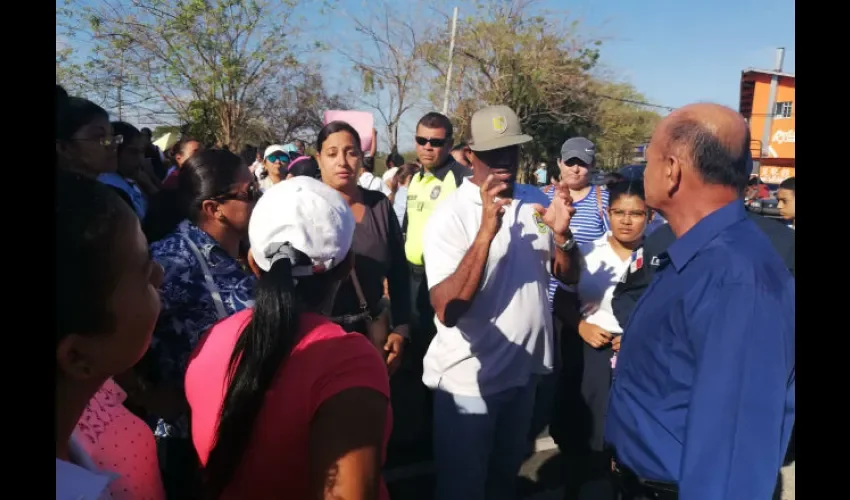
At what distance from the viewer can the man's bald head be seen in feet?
5.14

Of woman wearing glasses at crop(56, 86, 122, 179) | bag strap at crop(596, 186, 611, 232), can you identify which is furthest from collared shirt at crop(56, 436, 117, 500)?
bag strap at crop(596, 186, 611, 232)

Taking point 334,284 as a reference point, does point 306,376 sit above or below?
below

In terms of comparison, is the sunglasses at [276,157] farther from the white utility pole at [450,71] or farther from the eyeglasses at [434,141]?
the white utility pole at [450,71]

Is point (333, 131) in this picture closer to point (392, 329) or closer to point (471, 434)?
point (392, 329)

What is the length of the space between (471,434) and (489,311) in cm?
50

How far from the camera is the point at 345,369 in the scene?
111 cm

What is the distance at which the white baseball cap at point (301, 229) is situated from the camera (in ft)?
4.48

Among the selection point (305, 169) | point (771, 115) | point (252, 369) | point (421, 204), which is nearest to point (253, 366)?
point (252, 369)

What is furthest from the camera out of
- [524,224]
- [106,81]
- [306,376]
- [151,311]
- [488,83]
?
[488,83]

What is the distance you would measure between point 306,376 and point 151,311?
0.31 meters

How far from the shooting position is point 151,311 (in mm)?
1012

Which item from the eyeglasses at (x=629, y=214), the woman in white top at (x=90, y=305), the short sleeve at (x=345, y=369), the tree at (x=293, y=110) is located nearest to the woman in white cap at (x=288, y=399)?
the short sleeve at (x=345, y=369)
